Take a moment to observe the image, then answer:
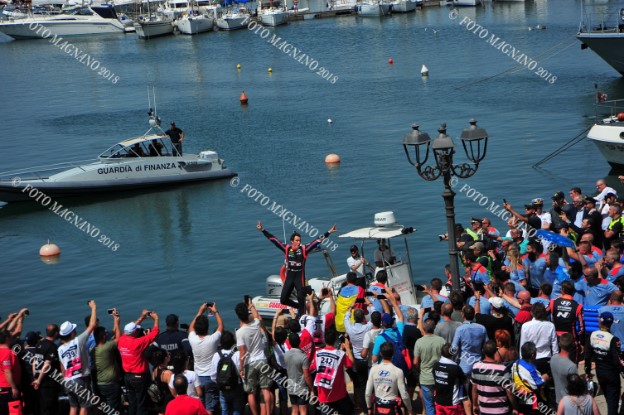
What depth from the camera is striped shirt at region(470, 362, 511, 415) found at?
34.6 ft

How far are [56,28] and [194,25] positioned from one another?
71.9ft

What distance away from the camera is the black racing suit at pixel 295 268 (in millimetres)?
17125

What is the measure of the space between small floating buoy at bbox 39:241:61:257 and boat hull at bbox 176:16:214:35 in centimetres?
8124

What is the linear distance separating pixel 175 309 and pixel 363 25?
82568 mm

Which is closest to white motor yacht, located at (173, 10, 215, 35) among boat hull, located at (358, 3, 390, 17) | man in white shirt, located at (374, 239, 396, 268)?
boat hull, located at (358, 3, 390, 17)

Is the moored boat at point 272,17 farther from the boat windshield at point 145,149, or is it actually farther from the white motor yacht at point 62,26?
the boat windshield at point 145,149

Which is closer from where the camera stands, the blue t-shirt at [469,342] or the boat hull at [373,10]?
the blue t-shirt at [469,342]

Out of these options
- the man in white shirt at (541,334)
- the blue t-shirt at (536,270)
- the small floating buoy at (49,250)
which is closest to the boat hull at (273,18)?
the small floating buoy at (49,250)

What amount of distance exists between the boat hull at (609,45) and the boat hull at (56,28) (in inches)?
3076

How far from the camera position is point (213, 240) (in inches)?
1150

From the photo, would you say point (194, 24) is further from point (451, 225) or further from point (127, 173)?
point (451, 225)

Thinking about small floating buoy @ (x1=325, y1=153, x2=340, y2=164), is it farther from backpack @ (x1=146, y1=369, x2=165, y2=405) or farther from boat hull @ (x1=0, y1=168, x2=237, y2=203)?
backpack @ (x1=146, y1=369, x2=165, y2=405)

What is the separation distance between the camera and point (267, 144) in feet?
141

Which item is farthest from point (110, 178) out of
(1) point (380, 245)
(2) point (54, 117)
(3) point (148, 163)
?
(2) point (54, 117)
